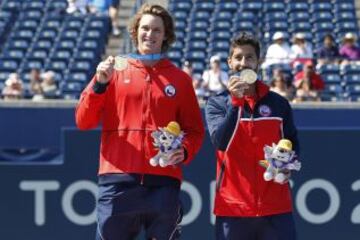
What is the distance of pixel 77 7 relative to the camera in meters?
17.3

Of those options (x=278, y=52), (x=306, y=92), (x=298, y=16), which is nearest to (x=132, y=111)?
(x=306, y=92)

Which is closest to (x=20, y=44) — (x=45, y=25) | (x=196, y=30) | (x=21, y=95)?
(x=45, y=25)

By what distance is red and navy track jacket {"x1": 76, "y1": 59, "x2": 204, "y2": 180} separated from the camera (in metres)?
5.05

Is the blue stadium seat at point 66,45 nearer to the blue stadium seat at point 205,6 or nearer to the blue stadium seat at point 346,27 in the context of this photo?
the blue stadium seat at point 205,6

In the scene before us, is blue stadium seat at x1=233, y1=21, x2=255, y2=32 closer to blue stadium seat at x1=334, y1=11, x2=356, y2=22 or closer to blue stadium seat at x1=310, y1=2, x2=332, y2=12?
blue stadium seat at x1=310, y1=2, x2=332, y2=12

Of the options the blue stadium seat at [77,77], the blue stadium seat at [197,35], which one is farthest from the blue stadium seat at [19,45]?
the blue stadium seat at [197,35]

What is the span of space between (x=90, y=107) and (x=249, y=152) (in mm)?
904

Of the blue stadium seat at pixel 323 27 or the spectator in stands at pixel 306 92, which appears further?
the blue stadium seat at pixel 323 27

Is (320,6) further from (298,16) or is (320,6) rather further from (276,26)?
(276,26)

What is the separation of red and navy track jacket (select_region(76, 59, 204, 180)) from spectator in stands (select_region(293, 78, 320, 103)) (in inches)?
219

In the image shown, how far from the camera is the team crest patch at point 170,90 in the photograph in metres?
5.12

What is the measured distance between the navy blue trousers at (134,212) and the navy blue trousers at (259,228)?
428 mm

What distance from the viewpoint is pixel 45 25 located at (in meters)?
16.7

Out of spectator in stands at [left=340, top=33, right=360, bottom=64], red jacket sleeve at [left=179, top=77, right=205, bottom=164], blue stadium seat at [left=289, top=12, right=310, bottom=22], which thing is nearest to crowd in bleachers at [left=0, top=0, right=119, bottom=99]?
blue stadium seat at [left=289, top=12, right=310, bottom=22]
